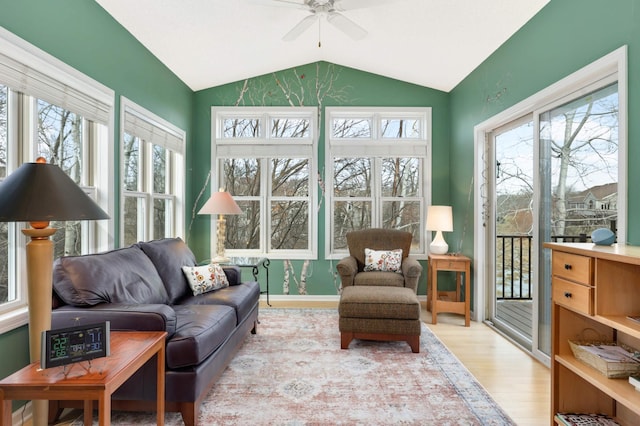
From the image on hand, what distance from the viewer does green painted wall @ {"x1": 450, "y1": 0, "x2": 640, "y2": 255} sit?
205 cm

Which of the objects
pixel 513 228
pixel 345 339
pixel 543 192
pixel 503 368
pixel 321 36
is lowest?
pixel 503 368

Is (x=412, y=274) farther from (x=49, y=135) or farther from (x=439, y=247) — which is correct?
(x=49, y=135)

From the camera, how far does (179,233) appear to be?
15.1 feet

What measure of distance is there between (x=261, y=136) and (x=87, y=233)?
264 centimetres

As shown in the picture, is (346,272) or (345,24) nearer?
(345,24)

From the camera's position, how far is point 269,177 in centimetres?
500

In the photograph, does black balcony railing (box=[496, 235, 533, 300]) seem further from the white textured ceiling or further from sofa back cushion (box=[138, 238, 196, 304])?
sofa back cushion (box=[138, 238, 196, 304])

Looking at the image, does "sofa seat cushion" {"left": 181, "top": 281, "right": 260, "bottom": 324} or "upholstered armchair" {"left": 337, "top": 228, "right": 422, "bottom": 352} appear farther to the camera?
"upholstered armchair" {"left": 337, "top": 228, "right": 422, "bottom": 352}

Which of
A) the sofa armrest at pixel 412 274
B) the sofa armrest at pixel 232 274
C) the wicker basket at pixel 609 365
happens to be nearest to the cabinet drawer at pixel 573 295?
the wicker basket at pixel 609 365

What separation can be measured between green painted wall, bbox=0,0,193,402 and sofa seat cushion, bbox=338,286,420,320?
2234mm

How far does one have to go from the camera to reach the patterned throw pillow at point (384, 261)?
4273mm

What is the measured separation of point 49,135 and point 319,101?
3216mm

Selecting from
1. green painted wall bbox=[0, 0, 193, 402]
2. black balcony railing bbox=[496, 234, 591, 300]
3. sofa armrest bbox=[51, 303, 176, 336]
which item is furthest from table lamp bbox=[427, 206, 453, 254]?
green painted wall bbox=[0, 0, 193, 402]

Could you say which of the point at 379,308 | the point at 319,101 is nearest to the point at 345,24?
the point at 319,101
